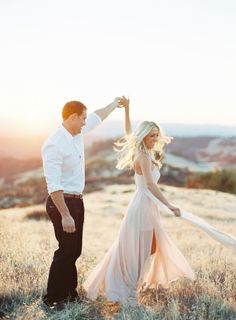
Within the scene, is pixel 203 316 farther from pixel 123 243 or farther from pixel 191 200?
pixel 191 200

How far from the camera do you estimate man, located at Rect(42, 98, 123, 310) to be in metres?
5.81

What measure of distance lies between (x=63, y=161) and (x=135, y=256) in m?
1.44

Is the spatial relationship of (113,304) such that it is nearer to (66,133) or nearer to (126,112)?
(66,133)

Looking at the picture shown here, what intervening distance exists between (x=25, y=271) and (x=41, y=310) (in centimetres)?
149

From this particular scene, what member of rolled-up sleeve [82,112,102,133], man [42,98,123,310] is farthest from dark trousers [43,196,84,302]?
rolled-up sleeve [82,112,102,133]

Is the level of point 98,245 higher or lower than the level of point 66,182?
lower

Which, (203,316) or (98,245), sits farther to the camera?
(98,245)

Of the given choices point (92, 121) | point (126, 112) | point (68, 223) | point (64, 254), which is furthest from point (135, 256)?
point (126, 112)

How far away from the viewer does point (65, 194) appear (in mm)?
6070

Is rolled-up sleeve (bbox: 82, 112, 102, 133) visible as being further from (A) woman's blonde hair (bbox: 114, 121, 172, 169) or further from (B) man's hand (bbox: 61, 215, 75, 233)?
(B) man's hand (bbox: 61, 215, 75, 233)

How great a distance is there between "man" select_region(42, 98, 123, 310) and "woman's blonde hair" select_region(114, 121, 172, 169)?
21.2 inches

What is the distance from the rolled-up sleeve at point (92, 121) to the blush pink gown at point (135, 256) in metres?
0.81

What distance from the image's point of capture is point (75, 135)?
242 inches

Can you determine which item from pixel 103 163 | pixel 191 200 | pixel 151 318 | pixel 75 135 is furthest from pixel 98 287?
pixel 103 163
